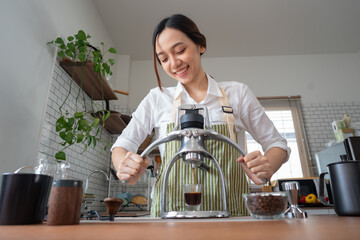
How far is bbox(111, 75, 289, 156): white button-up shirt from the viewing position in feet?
4.16

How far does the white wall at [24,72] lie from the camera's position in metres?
1.70

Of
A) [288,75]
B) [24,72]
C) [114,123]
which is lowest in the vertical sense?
[24,72]

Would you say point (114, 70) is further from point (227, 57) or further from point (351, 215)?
point (351, 215)

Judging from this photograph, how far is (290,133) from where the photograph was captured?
175 inches

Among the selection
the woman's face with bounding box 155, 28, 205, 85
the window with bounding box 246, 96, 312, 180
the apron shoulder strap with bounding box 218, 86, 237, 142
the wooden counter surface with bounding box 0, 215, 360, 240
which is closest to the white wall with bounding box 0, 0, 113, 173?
the woman's face with bounding box 155, 28, 205, 85

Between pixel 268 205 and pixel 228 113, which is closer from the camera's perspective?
pixel 268 205

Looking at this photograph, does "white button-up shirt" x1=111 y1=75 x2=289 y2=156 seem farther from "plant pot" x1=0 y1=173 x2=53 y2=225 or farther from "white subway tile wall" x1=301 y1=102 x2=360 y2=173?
"white subway tile wall" x1=301 y1=102 x2=360 y2=173

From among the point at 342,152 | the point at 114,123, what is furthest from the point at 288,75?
the point at 114,123

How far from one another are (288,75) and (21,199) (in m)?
4.85

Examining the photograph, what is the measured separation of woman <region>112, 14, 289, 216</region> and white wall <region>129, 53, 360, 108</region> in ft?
10.7

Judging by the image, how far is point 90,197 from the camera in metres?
2.37

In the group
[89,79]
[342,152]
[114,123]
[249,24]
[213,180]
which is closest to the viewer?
[213,180]

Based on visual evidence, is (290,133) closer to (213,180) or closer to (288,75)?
(288,75)

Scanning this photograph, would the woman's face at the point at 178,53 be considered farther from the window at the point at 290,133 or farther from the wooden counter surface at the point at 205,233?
the window at the point at 290,133
